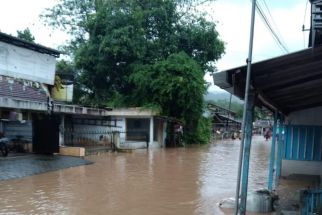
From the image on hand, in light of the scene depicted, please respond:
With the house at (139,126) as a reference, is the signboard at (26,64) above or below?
above

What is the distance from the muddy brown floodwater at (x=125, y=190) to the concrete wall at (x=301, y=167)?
840mm

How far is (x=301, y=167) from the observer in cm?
Answer: 1255

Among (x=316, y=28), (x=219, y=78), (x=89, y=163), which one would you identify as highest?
(x=316, y=28)

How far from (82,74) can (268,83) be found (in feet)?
85.6

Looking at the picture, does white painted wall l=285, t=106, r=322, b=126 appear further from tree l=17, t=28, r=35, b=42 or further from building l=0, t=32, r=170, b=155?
tree l=17, t=28, r=35, b=42

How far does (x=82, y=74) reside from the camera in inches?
1212

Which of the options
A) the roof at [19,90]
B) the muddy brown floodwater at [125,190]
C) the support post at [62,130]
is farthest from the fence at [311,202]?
the support post at [62,130]

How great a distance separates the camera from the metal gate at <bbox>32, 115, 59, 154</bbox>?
730 inches

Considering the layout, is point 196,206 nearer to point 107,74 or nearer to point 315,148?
point 315,148

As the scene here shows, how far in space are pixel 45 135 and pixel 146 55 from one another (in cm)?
1253

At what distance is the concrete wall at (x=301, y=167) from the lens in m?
12.3

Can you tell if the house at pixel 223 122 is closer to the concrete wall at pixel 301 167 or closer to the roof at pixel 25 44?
the roof at pixel 25 44

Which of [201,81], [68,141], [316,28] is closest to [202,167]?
[68,141]

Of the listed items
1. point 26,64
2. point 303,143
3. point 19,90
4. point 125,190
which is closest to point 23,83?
point 26,64
